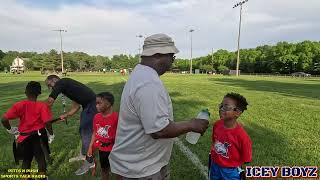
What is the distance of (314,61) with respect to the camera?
108000mm

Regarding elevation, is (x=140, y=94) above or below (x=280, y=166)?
above

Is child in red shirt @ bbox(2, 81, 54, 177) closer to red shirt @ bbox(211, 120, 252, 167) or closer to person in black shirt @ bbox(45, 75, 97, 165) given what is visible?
person in black shirt @ bbox(45, 75, 97, 165)

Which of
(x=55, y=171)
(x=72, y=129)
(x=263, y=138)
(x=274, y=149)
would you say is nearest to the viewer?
(x=55, y=171)

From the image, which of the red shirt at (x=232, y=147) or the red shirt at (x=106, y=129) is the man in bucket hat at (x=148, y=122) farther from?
the red shirt at (x=106, y=129)

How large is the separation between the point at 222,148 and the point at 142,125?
5.24ft

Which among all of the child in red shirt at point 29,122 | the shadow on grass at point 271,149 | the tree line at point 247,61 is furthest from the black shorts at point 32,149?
the tree line at point 247,61

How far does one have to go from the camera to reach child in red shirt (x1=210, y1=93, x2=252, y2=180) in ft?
13.5

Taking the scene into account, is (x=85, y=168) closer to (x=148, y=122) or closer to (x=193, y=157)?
(x=193, y=157)

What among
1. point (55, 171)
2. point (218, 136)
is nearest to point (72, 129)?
point (55, 171)

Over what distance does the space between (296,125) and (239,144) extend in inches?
312

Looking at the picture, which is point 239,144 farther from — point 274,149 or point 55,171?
point 274,149

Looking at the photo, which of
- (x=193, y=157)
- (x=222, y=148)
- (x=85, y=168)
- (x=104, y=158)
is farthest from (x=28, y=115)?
(x=193, y=157)

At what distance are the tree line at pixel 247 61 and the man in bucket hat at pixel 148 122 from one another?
109630 mm

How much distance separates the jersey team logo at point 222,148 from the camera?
417 cm
